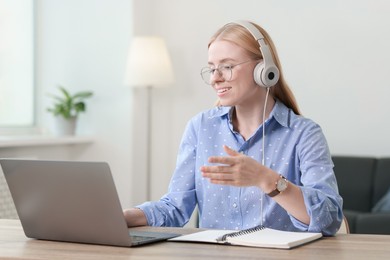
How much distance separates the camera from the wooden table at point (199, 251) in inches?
65.2

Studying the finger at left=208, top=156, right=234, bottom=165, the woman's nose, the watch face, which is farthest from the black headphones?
the finger at left=208, top=156, right=234, bottom=165

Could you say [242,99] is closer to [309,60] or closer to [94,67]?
[309,60]

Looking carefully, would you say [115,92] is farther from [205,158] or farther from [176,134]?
[205,158]

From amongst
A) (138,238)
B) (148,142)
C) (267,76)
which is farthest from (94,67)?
(138,238)

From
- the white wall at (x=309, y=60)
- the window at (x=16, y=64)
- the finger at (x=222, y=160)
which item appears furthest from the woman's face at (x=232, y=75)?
the window at (x=16, y=64)

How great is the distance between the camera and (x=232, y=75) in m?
2.28

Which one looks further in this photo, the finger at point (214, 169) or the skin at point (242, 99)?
the skin at point (242, 99)

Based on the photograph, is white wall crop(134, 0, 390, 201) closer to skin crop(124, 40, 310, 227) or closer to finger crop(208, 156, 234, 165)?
skin crop(124, 40, 310, 227)

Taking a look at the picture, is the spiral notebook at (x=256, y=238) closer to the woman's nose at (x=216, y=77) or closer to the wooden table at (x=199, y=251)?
the wooden table at (x=199, y=251)

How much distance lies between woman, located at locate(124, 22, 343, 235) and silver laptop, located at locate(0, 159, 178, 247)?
31 centimetres

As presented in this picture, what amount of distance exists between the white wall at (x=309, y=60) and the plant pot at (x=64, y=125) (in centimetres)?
64

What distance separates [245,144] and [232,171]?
0.58 m

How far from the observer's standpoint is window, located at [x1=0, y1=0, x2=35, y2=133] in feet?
16.7

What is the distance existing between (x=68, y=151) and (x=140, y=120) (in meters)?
0.55
